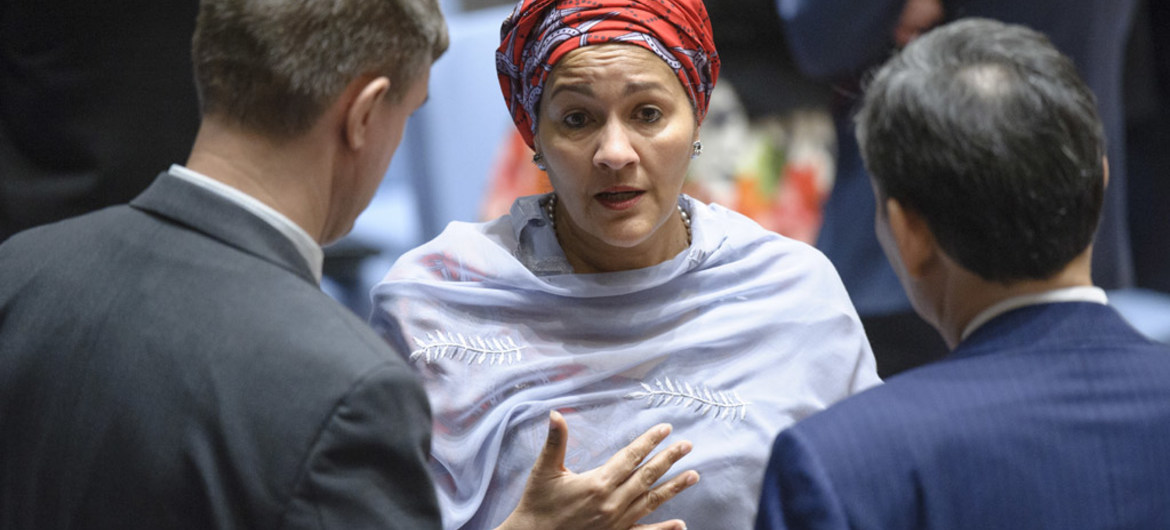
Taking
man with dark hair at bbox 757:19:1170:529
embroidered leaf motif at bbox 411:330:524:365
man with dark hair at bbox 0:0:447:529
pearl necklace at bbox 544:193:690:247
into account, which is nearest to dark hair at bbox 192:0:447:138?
man with dark hair at bbox 0:0:447:529

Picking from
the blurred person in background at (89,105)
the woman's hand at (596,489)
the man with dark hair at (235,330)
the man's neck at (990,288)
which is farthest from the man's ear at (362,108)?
the blurred person in background at (89,105)

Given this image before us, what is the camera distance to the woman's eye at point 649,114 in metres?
1.97

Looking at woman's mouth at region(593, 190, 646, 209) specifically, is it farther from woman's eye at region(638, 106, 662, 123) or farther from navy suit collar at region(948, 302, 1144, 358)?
navy suit collar at region(948, 302, 1144, 358)

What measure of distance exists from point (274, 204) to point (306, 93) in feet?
0.42

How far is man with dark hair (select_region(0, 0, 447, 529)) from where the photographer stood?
3.92 ft

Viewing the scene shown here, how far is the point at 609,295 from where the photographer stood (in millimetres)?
2016

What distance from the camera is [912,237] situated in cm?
129

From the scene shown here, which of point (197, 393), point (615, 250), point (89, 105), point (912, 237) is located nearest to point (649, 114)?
point (615, 250)

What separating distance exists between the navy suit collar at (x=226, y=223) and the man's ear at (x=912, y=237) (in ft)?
2.11

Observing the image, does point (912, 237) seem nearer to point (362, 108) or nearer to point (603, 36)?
point (362, 108)

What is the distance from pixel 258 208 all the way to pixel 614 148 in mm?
716

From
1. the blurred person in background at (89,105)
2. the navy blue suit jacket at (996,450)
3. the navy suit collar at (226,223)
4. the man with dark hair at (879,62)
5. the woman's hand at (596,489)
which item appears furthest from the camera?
the man with dark hair at (879,62)

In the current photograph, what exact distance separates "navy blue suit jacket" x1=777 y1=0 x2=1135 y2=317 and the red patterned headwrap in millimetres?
1609

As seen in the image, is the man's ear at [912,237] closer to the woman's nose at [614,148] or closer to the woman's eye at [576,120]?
the woman's nose at [614,148]
